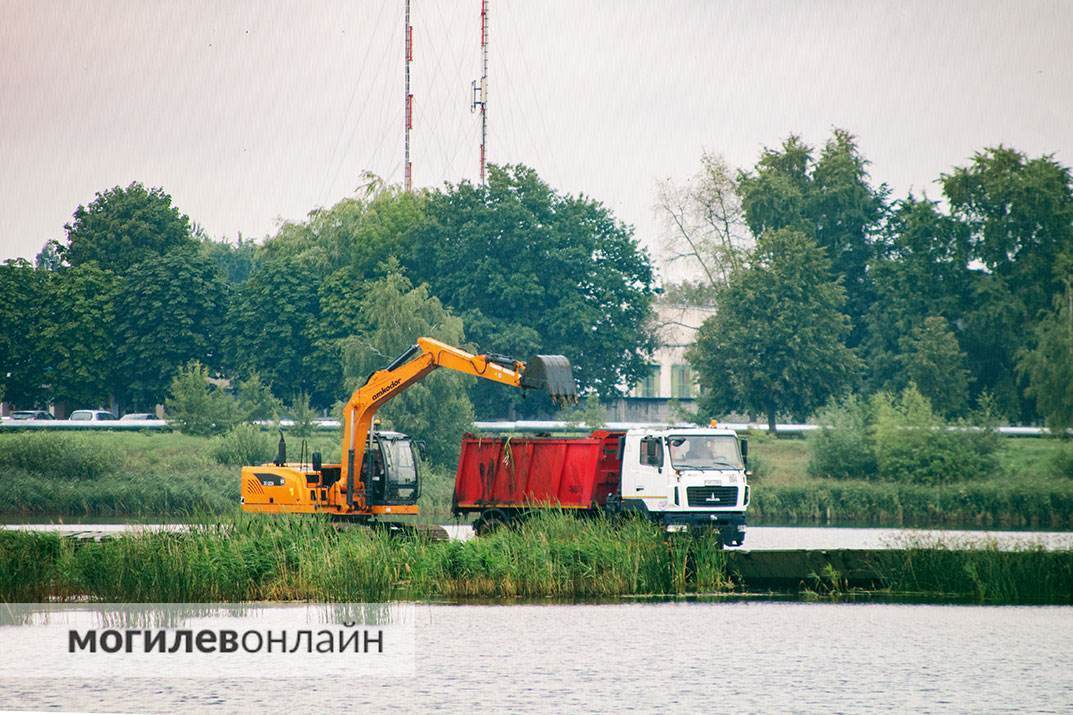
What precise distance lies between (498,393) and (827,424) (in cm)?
2493

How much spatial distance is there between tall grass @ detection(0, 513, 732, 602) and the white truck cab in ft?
17.7

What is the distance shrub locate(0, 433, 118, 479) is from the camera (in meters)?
70.6

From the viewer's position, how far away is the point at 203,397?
263ft

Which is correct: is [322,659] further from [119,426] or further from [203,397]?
[119,426]

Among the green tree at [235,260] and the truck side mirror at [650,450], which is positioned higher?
the green tree at [235,260]

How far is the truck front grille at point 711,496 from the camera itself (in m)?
40.6

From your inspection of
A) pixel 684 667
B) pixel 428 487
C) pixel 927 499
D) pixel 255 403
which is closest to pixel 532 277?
pixel 255 403

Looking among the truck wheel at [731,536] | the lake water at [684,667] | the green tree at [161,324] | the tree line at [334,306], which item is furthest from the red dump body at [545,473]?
the green tree at [161,324]

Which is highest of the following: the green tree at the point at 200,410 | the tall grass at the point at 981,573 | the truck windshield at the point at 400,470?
the green tree at the point at 200,410

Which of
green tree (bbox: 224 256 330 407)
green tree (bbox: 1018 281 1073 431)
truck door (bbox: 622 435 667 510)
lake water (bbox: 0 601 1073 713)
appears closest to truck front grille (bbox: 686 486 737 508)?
truck door (bbox: 622 435 667 510)

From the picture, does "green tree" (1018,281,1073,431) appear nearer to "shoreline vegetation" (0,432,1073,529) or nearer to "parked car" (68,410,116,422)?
"shoreline vegetation" (0,432,1073,529)

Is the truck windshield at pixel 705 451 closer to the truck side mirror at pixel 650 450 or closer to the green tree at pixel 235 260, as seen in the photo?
the truck side mirror at pixel 650 450

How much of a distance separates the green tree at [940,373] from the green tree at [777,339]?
133 inches

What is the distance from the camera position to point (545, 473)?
137ft
